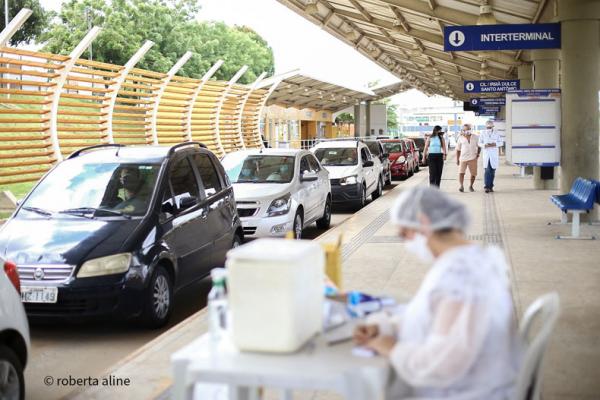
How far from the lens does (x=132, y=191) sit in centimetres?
804

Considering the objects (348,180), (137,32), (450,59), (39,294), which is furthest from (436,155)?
(137,32)

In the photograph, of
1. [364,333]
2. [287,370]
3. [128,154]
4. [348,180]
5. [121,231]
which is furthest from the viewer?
[348,180]

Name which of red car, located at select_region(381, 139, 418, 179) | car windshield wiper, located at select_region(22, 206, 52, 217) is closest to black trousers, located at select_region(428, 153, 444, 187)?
red car, located at select_region(381, 139, 418, 179)

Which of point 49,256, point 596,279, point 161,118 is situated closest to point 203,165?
point 49,256

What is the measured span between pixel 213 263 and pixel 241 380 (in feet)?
19.6

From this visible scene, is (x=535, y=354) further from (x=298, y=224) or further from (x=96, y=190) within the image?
(x=298, y=224)

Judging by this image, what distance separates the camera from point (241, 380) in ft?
9.50

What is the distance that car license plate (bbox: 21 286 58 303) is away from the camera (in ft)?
22.3

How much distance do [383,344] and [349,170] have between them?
14808 mm

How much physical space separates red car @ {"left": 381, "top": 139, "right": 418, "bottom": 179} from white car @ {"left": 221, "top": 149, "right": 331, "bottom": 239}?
15.0 metres

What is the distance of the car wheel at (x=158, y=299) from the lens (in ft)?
23.4

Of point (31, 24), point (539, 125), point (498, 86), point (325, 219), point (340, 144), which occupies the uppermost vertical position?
point (31, 24)

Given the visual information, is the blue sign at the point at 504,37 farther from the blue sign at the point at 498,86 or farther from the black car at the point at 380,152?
the black car at the point at 380,152

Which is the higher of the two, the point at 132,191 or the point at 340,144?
the point at 340,144
